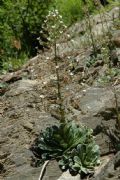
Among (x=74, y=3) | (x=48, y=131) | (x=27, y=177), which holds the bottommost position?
(x=27, y=177)

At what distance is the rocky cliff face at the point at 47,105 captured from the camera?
5395 mm

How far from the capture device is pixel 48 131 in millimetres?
5488

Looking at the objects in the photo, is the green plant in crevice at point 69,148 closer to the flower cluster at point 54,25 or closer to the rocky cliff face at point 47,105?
the rocky cliff face at point 47,105

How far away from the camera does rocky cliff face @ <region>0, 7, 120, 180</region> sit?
5.39 m

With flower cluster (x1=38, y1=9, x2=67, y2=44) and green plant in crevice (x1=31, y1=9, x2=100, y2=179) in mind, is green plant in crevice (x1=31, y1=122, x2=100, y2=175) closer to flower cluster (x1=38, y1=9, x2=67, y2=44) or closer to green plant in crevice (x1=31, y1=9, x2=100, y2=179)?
green plant in crevice (x1=31, y1=9, x2=100, y2=179)

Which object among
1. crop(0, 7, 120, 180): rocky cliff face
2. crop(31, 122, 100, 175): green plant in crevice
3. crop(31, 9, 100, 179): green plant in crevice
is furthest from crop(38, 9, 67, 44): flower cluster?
crop(31, 122, 100, 175): green plant in crevice

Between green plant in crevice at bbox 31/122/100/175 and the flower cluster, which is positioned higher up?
the flower cluster

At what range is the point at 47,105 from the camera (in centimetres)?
647

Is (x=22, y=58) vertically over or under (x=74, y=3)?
under

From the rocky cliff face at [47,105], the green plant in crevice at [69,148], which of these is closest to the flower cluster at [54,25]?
the rocky cliff face at [47,105]

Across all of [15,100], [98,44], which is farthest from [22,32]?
[15,100]

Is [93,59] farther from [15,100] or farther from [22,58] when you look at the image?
[22,58]

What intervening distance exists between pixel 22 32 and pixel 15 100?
449cm

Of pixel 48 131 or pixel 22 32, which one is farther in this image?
pixel 22 32
